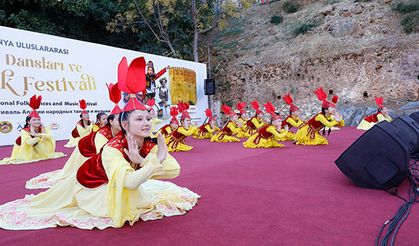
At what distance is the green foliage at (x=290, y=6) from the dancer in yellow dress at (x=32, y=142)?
1455cm

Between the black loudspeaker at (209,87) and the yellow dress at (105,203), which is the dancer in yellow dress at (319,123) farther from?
the black loudspeaker at (209,87)

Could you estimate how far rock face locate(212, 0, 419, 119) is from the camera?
36.3 ft

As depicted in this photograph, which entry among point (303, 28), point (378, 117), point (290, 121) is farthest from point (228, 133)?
point (303, 28)

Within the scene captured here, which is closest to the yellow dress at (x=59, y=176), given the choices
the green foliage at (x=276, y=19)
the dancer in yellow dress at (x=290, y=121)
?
the dancer in yellow dress at (x=290, y=121)

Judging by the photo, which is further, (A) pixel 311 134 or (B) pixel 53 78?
(B) pixel 53 78

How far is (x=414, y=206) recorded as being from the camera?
7.16 ft

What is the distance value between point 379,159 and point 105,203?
2.04 meters

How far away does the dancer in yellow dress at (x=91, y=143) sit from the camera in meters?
2.70

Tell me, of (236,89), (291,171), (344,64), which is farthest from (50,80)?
(344,64)

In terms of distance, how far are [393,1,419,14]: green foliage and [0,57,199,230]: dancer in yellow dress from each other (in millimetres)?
13490

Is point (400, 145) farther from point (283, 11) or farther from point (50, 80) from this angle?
point (283, 11)

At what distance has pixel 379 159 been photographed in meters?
2.53

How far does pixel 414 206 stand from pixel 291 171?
147 cm

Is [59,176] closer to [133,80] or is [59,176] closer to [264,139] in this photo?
[133,80]
